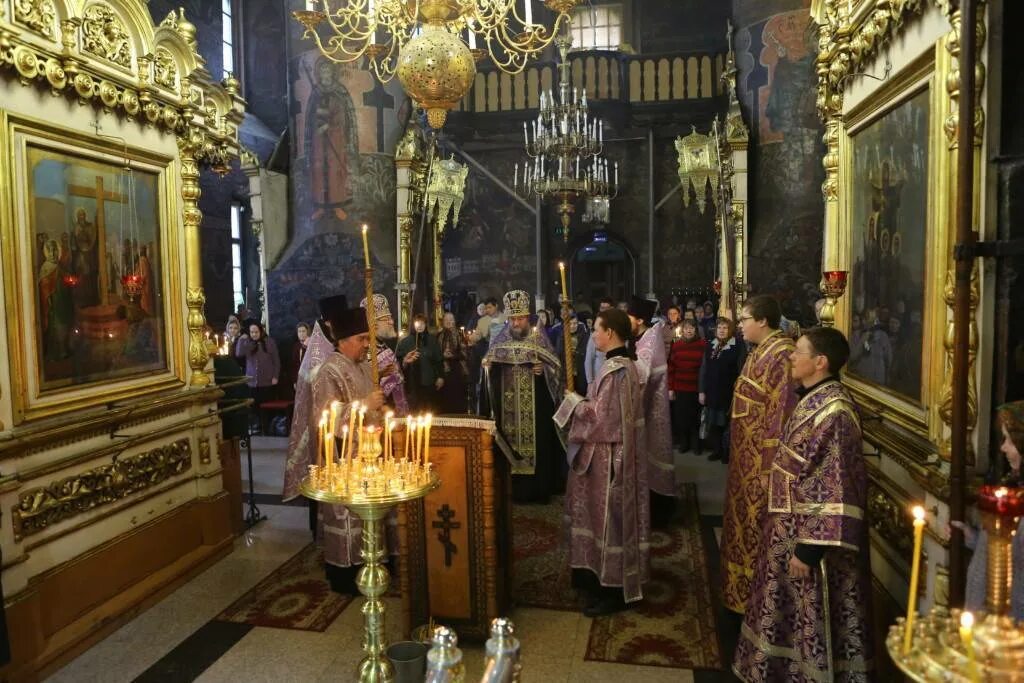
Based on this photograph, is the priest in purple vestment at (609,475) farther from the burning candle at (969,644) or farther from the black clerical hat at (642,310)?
the burning candle at (969,644)

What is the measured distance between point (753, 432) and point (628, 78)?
1185 centimetres

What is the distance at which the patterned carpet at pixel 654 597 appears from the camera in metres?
3.85

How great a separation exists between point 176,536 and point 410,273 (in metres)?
7.01

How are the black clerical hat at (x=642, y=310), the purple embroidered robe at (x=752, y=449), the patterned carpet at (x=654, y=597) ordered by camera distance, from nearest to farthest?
the purple embroidered robe at (x=752, y=449) → the patterned carpet at (x=654, y=597) → the black clerical hat at (x=642, y=310)

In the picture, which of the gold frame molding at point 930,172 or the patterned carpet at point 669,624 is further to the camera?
the patterned carpet at point 669,624

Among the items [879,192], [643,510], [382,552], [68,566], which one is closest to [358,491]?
[382,552]

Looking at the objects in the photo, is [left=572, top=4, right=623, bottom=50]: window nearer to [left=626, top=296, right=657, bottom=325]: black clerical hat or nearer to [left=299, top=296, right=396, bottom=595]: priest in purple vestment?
[left=626, top=296, right=657, bottom=325]: black clerical hat

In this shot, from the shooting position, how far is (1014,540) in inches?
79.0

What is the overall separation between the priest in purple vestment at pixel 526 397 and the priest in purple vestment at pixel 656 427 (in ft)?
3.47

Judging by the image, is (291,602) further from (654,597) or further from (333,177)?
(333,177)

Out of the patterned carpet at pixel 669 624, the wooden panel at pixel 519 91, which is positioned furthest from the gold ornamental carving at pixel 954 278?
the wooden panel at pixel 519 91

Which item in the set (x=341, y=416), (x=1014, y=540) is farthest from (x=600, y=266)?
(x=1014, y=540)

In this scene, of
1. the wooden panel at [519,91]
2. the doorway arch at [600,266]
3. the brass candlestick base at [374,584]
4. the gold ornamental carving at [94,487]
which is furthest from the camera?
the doorway arch at [600,266]

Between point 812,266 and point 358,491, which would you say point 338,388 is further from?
point 812,266
